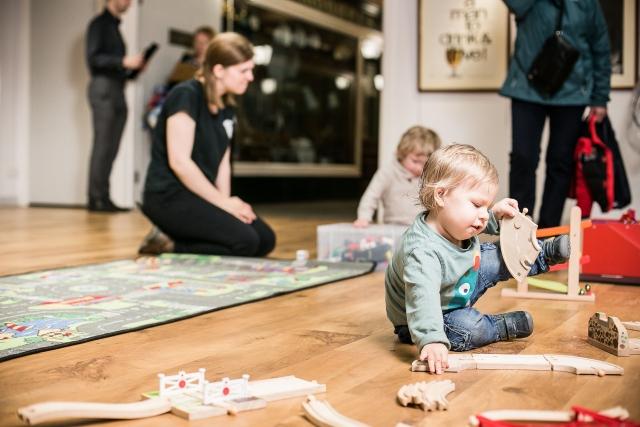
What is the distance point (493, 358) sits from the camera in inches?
58.7

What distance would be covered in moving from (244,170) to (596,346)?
5.81 metres

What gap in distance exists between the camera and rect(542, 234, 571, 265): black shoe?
1811mm

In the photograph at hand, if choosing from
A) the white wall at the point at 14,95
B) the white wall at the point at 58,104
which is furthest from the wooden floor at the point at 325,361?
the white wall at the point at 14,95

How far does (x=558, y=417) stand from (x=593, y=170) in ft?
7.51

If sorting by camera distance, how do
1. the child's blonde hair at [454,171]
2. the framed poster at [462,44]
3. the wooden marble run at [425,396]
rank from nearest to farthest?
1. the wooden marble run at [425,396]
2. the child's blonde hair at [454,171]
3. the framed poster at [462,44]

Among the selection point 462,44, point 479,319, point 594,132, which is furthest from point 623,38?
point 479,319

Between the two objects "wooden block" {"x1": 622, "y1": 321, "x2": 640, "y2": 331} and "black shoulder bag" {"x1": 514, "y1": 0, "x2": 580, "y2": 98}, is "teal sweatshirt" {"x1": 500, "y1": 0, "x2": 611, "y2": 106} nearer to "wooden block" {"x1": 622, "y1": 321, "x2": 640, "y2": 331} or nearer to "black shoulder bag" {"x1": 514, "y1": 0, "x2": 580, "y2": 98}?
"black shoulder bag" {"x1": 514, "y1": 0, "x2": 580, "y2": 98}

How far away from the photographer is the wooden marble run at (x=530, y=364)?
1433 millimetres

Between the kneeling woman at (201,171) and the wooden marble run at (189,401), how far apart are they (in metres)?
1.88

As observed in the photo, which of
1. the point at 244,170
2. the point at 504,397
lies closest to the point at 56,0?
the point at 244,170

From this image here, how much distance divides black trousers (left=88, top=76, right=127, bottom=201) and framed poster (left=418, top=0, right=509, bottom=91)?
2.46 m

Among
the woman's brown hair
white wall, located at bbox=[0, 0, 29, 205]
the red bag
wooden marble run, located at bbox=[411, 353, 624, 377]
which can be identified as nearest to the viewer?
wooden marble run, located at bbox=[411, 353, 624, 377]

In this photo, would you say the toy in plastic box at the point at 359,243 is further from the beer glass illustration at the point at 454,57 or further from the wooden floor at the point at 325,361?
the beer glass illustration at the point at 454,57

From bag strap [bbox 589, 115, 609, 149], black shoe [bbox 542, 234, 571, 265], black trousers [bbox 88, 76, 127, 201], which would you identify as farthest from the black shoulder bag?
black trousers [bbox 88, 76, 127, 201]
